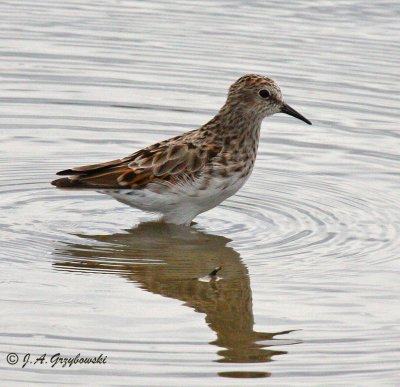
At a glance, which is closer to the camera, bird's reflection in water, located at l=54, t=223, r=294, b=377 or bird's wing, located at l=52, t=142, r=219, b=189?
bird's reflection in water, located at l=54, t=223, r=294, b=377

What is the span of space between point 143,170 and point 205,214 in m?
A: 1.21

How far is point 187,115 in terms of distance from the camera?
16.7m

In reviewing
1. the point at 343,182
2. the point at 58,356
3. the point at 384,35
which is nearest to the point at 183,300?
the point at 58,356

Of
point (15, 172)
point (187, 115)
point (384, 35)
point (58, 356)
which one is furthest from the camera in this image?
point (384, 35)

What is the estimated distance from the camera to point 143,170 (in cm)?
1294

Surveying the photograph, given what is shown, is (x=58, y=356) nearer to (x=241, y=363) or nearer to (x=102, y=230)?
(x=241, y=363)

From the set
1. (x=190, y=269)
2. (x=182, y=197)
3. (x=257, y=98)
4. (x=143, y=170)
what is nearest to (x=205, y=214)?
(x=182, y=197)

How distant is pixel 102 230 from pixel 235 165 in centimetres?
152

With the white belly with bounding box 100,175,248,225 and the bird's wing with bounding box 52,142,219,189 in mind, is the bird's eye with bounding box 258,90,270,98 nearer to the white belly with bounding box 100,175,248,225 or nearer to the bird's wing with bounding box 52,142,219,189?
the bird's wing with bounding box 52,142,219,189

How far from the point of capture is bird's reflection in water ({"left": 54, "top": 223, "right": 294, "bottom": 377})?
980 cm

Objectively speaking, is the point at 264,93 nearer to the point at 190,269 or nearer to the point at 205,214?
the point at 205,214

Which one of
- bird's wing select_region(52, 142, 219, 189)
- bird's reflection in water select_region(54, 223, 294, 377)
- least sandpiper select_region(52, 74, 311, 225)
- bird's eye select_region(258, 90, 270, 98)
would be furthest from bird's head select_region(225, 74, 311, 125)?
bird's reflection in water select_region(54, 223, 294, 377)

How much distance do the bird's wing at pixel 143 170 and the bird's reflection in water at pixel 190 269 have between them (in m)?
0.55

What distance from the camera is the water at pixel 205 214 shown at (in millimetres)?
9453
